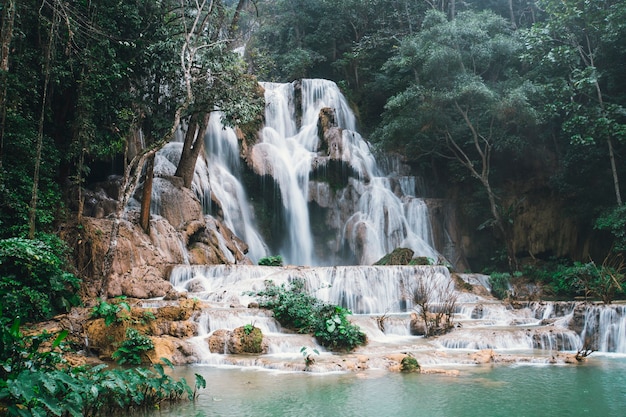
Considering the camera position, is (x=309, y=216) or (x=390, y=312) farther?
(x=309, y=216)

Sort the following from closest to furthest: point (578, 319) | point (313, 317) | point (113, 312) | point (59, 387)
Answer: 1. point (59, 387)
2. point (113, 312)
3. point (313, 317)
4. point (578, 319)

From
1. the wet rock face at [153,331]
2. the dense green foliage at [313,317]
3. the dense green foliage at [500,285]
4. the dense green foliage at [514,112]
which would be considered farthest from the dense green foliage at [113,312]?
the dense green foliage at [500,285]

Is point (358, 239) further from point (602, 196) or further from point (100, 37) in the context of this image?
point (100, 37)

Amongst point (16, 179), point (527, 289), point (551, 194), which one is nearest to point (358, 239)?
point (527, 289)

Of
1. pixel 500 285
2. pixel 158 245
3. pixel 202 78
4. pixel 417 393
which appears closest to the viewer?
pixel 417 393

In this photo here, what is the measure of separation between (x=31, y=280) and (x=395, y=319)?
7.44 meters

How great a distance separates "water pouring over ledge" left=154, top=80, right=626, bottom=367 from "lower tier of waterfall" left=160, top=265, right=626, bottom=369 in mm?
28

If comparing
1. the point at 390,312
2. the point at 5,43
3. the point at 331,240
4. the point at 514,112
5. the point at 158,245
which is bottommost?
the point at 390,312

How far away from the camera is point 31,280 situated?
9109 mm

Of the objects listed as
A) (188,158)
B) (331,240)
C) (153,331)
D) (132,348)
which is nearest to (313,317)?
(153,331)

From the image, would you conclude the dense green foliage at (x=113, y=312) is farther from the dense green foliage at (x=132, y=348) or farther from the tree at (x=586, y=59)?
the tree at (x=586, y=59)

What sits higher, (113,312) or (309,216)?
(309,216)

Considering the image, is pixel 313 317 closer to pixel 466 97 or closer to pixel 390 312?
pixel 390 312

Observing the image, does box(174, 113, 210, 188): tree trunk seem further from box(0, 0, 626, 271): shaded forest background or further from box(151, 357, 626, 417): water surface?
box(151, 357, 626, 417): water surface
